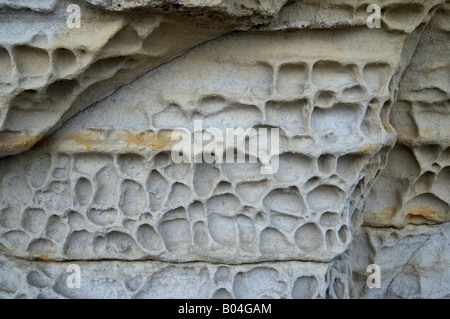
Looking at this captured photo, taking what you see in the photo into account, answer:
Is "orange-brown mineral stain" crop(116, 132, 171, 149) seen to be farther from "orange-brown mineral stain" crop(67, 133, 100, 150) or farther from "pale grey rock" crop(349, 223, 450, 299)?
"pale grey rock" crop(349, 223, 450, 299)

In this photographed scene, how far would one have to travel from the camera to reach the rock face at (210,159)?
5.65 ft

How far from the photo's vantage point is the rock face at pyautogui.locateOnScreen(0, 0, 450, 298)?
1.72 meters

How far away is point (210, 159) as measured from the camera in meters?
1.76

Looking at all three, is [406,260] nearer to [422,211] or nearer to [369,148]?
[422,211]

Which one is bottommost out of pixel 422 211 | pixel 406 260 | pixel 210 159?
pixel 406 260

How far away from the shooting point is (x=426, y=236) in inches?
85.1

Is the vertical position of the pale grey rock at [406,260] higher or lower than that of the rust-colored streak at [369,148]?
lower

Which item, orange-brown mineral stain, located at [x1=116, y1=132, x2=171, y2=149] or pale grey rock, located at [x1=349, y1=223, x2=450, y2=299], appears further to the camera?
pale grey rock, located at [x1=349, y1=223, x2=450, y2=299]

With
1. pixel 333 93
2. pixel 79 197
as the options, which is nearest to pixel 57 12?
pixel 79 197

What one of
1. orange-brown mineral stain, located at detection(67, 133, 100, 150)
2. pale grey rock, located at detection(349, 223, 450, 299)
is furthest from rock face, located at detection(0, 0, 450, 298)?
pale grey rock, located at detection(349, 223, 450, 299)

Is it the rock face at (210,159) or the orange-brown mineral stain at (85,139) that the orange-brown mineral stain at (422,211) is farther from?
the orange-brown mineral stain at (85,139)

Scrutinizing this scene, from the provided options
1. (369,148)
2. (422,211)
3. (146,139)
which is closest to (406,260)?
(422,211)

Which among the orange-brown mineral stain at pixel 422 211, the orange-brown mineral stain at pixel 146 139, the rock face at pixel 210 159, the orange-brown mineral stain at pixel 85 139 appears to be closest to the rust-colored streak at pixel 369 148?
the rock face at pixel 210 159

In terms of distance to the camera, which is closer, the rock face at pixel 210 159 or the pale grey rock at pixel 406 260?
the rock face at pixel 210 159
